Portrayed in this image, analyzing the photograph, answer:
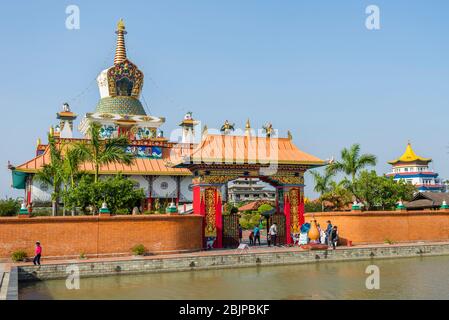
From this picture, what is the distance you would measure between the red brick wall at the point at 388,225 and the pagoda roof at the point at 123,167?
1740cm

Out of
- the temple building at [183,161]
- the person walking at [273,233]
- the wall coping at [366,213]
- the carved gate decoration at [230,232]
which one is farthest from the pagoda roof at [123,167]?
the wall coping at [366,213]

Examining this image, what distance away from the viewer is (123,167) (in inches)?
1681

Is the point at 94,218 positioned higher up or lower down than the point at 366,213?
higher up


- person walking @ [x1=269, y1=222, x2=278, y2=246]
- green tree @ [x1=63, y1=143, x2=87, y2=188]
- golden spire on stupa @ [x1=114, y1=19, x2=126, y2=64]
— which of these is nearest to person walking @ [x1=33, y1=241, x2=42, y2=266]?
green tree @ [x1=63, y1=143, x2=87, y2=188]

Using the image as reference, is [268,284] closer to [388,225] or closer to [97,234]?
[97,234]

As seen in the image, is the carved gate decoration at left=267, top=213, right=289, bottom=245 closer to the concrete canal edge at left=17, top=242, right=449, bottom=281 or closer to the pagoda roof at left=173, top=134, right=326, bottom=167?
the pagoda roof at left=173, top=134, right=326, bottom=167

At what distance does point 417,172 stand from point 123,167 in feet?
206

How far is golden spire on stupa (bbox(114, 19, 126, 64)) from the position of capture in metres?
52.4

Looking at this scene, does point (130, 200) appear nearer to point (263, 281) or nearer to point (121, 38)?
point (263, 281)

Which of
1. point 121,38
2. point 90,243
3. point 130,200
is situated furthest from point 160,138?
point 90,243

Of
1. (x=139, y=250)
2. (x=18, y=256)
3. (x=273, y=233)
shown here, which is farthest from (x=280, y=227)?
(x=18, y=256)

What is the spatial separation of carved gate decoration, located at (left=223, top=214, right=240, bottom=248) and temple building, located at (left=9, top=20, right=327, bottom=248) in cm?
6

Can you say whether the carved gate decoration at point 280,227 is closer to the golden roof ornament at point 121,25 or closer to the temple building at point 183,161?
the temple building at point 183,161
